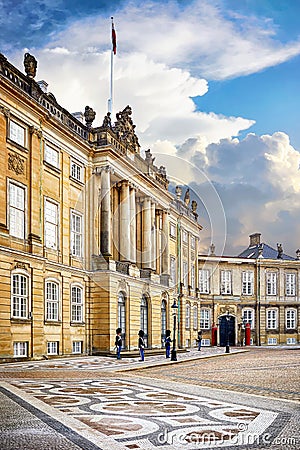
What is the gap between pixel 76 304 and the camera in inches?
1430

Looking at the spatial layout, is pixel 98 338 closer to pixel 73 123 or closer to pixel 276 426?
pixel 73 123

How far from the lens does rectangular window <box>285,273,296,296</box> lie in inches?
2813

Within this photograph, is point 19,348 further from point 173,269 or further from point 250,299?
point 250,299

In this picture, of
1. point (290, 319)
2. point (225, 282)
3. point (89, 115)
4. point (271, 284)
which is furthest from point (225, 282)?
point (89, 115)

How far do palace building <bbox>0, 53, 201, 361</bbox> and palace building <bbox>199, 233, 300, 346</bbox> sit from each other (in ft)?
50.0

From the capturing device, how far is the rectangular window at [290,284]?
234ft

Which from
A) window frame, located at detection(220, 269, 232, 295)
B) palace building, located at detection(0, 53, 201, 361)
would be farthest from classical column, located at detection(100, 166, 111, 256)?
window frame, located at detection(220, 269, 232, 295)

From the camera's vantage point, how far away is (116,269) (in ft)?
130

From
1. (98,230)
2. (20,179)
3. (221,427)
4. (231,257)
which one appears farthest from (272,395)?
(231,257)

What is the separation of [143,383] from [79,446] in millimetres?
10195

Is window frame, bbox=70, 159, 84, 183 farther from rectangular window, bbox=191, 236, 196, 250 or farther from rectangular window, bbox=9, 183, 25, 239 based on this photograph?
rectangular window, bbox=191, 236, 196, 250

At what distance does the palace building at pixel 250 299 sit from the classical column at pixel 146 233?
20.8 metres

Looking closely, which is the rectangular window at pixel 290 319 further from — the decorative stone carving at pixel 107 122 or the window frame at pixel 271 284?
the decorative stone carving at pixel 107 122

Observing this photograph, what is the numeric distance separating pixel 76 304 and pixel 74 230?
14.6ft
